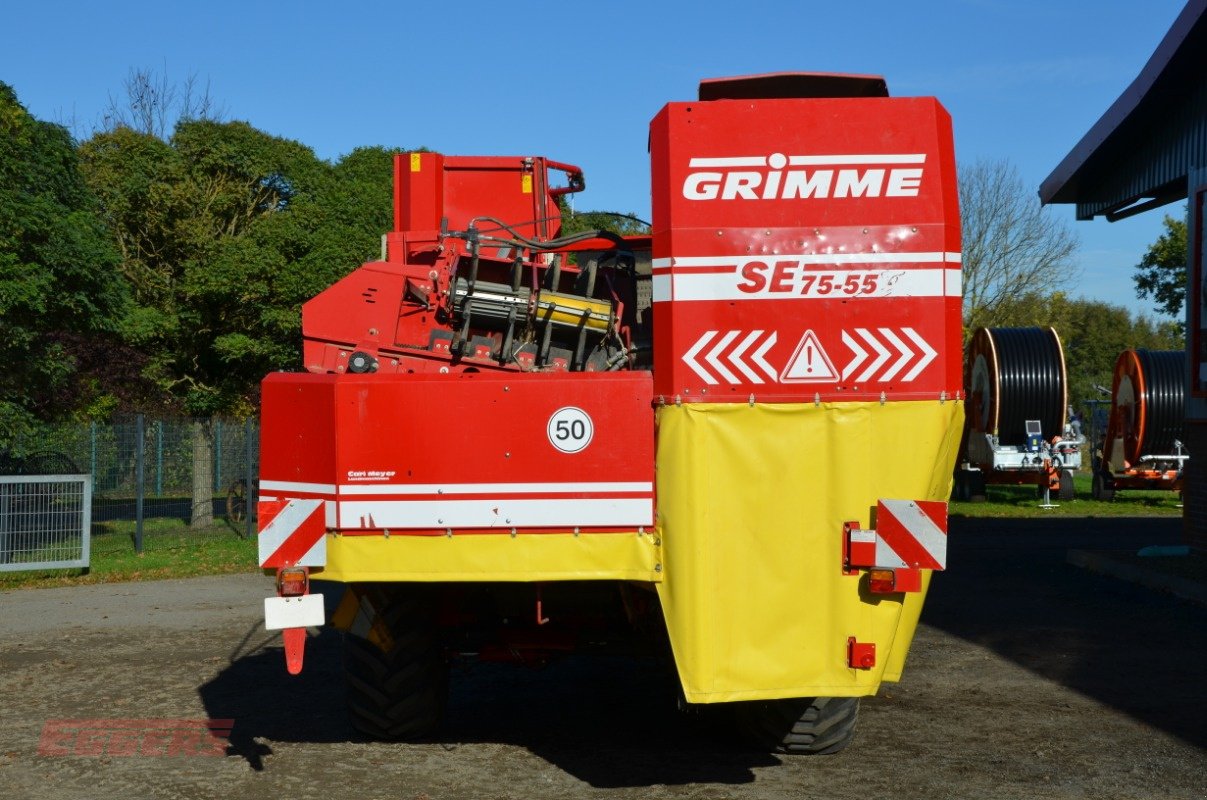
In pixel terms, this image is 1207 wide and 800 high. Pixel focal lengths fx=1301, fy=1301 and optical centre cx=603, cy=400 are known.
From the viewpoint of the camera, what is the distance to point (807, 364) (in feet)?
19.0

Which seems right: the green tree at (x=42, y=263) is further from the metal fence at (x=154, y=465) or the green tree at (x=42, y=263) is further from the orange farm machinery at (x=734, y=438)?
the orange farm machinery at (x=734, y=438)

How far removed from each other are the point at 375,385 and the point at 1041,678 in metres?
5.42

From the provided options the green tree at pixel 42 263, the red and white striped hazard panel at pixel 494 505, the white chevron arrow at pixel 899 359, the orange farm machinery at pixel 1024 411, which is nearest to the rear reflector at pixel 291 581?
the red and white striped hazard panel at pixel 494 505

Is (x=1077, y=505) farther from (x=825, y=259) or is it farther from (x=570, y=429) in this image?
(x=570, y=429)

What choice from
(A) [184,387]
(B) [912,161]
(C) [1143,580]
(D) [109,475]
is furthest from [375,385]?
(A) [184,387]

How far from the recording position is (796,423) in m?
5.78

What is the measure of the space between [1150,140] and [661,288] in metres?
11.7

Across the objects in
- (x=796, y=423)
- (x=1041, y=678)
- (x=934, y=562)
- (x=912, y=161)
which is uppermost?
(x=912, y=161)

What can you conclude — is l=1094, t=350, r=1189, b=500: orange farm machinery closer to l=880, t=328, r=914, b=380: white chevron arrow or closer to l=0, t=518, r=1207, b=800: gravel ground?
l=0, t=518, r=1207, b=800: gravel ground

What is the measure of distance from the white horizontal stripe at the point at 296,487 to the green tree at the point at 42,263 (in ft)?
36.8

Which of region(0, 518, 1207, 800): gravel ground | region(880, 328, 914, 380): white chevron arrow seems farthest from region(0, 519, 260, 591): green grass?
region(880, 328, 914, 380): white chevron arrow

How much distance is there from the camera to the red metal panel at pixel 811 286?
5.77m

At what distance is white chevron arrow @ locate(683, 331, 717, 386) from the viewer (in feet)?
18.9

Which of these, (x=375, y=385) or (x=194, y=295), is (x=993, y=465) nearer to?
(x=194, y=295)
